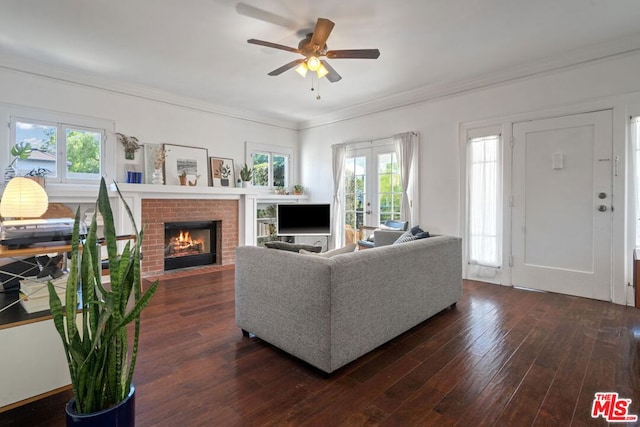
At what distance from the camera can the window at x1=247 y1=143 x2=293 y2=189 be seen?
19.0 feet

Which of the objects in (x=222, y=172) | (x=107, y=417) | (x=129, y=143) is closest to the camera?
(x=107, y=417)

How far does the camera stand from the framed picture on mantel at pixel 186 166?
4.66 m

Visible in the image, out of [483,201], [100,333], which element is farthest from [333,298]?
[483,201]

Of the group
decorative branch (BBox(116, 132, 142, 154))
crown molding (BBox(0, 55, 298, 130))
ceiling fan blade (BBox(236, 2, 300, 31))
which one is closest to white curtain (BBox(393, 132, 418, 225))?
ceiling fan blade (BBox(236, 2, 300, 31))

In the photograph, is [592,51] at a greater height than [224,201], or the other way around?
[592,51]

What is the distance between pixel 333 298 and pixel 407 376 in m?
0.68

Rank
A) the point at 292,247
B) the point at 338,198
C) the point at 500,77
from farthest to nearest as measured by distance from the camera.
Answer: the point at 338,198 → the point at 500,77 → the point at 292,247

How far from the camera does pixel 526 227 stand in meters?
3.78

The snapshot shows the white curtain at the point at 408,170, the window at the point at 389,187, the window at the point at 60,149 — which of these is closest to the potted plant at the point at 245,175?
the window at the point at 60,149

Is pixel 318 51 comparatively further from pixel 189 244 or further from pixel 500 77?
pixel 189 244

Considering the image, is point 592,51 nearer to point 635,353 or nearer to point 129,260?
point 635,353

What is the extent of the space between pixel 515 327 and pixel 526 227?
5.33ft

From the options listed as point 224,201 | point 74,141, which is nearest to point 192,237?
point 224,201

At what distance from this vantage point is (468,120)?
4.16 meters
